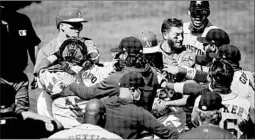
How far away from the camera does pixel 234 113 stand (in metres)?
7.02

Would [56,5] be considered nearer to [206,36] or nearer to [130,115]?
[206,36]

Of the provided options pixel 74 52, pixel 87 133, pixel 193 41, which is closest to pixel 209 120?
pixel 87 133

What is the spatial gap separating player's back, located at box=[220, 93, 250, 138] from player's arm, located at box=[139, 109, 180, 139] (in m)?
0.45

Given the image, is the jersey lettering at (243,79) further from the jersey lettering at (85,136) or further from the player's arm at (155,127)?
the jersey lettering at (85,136)

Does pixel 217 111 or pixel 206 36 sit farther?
pixel 206 36

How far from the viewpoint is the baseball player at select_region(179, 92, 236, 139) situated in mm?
6266

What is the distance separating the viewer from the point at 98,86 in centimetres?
774

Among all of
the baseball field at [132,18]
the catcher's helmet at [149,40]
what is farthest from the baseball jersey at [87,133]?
the baseball field at [132,18]

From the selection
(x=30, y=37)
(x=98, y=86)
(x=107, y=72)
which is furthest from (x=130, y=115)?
(x=30, y=37)

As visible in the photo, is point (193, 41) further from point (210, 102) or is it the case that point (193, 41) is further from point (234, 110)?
point (210, 102)

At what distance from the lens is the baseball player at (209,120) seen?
20.6ft

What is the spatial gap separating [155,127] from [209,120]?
62 cm

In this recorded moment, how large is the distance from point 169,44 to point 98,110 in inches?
96.0

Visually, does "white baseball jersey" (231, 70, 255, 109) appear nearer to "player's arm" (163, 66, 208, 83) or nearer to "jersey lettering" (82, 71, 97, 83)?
"player's arm" (163, 66, 208, 83)
